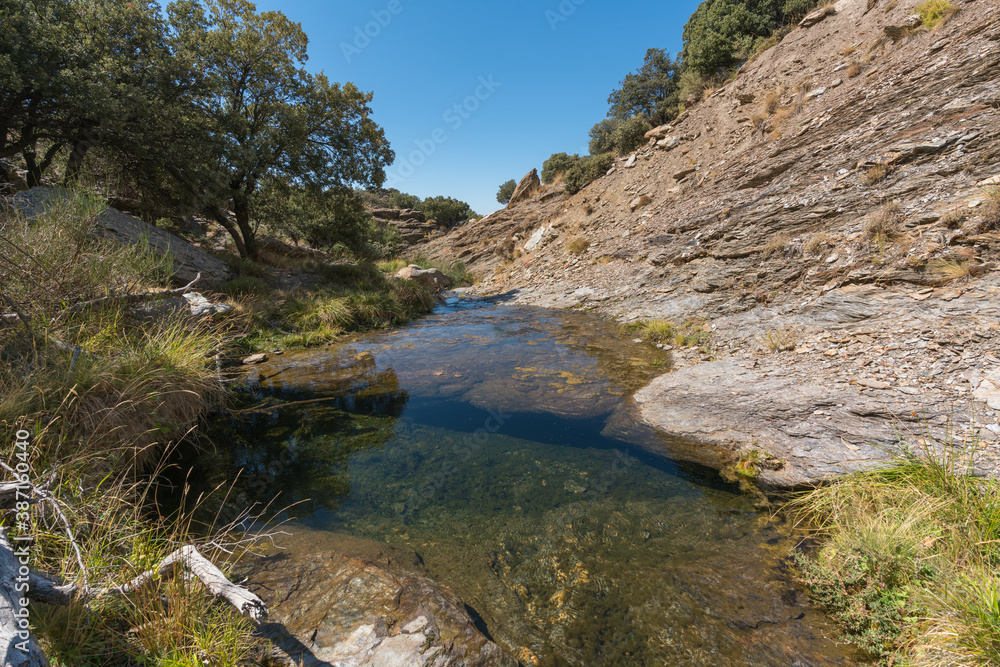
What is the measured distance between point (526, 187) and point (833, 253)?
79.5ft

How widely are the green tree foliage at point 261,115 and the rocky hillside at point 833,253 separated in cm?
970

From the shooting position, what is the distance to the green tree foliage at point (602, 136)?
24.5 meters

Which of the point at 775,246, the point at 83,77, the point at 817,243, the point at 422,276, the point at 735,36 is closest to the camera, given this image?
the point at 817,243

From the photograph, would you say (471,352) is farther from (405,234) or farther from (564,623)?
(405,234)

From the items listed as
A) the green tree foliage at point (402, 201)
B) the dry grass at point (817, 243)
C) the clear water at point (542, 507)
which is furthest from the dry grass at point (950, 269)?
the green tree foliage at point (402, 201)

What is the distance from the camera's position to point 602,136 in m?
25.0

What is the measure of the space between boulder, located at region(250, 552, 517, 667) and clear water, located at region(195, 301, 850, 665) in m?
0.28

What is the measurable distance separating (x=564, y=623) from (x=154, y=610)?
238cm

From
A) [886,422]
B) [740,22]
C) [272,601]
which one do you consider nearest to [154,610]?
[272,601]

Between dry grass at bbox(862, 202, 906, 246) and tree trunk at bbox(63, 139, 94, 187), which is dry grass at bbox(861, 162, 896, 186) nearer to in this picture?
dry grass at bbox(862, 202, 906, 246)

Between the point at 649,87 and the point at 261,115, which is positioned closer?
the point at 261,115

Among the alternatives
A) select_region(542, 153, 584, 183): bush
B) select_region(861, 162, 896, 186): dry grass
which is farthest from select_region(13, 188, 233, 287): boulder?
select_region(542, 153, 584, 183): bush

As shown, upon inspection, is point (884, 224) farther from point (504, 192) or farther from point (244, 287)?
point (504, 192)

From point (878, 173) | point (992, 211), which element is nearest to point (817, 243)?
point (878, 173)
